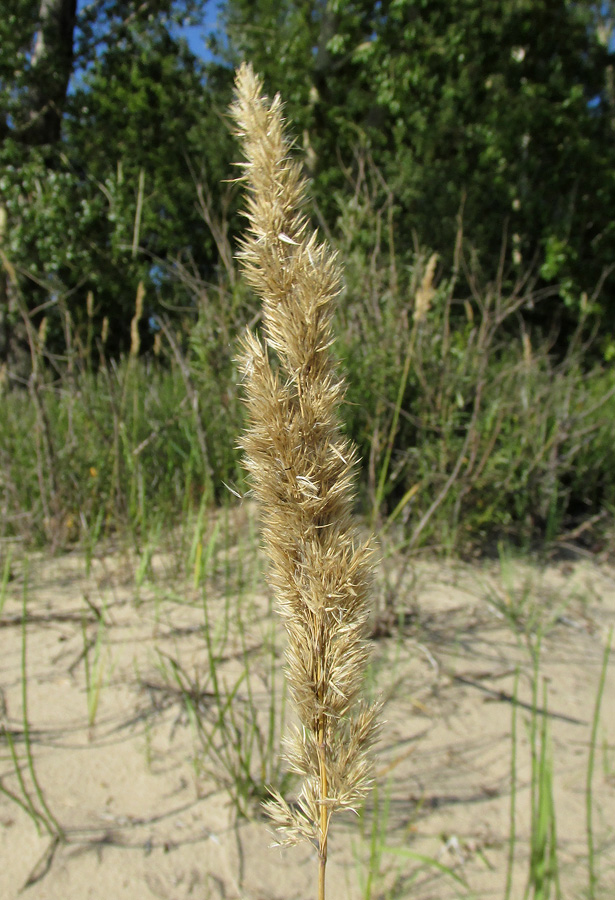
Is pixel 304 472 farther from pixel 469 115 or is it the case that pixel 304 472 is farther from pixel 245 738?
pixel 469 115

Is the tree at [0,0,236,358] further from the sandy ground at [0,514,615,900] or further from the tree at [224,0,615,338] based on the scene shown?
the sandy ground at [0,514,615,900]

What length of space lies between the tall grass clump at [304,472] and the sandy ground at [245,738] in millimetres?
700

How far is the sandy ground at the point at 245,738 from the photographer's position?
5.74ft

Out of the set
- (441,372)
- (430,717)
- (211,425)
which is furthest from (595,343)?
(430,717)

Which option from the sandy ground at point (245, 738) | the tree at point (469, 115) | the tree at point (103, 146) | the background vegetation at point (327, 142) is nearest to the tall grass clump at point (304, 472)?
the sandy ground at point (245, 738)

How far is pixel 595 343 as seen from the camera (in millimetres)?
9383

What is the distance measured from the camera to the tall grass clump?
0.74 m

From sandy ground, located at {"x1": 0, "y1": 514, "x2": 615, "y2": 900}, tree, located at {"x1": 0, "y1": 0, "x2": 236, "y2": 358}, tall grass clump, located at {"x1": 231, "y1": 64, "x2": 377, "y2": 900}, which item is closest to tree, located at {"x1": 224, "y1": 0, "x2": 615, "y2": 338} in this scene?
tree, located at {"x1": 0, "y1": 0, "x2": 236, "y2": 358}

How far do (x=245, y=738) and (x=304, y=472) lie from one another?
137cm

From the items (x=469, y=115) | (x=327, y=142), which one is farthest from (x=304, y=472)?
(x=469, y=115)

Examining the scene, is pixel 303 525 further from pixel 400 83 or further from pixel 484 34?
pixel 484 34

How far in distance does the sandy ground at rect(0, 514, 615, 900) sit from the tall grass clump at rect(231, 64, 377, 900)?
0.70 meters

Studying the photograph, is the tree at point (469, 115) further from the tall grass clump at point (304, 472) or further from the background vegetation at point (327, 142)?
the tall grass clump at point (304, 472)

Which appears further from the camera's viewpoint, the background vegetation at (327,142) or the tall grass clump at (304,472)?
the background vegetation at (327,142)
